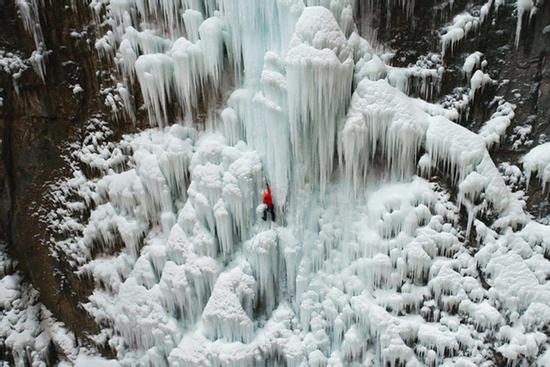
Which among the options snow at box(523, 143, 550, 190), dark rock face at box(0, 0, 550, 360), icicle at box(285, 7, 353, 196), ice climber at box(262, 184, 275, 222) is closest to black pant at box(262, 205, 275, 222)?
ice climber at box(262, 184, 275, 222)

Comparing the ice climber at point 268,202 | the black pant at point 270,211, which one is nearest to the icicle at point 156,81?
the ice climber at point 268,202

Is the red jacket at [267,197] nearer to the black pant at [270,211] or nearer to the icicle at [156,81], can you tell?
the black pant at [270,211]

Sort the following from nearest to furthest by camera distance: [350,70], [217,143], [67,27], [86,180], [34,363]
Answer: [350,70] < [217,143] < [67,27] < [86,180] < [34,363]

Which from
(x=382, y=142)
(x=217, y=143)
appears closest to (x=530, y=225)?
(x=382, y=142)

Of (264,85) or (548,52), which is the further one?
(264,85)

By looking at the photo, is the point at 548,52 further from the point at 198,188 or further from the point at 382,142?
the point at 198,188

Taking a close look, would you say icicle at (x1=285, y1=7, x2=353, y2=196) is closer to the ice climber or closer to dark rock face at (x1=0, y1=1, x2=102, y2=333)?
the ice climber

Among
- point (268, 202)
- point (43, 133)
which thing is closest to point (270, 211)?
point (268, 202)
